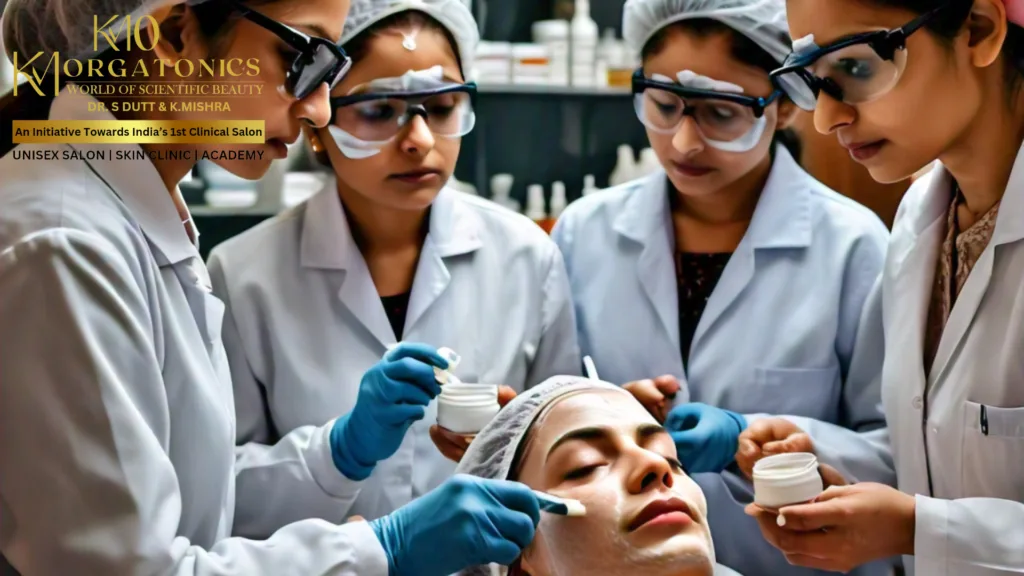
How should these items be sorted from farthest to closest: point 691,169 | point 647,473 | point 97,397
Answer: point 691,169 < point 647,473 < point 97,397

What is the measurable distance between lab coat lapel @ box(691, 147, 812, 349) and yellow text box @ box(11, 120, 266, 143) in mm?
1005

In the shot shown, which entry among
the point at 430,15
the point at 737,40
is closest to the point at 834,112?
the point at 737,40

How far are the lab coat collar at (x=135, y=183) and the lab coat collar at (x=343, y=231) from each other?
0.56m

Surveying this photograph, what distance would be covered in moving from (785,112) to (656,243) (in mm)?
381

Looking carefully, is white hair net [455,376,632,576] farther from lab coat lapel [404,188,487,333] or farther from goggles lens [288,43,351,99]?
goggles lens [288,43,351,99]

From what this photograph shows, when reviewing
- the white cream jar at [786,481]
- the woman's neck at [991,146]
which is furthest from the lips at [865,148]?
the white cream jar at [786,481]

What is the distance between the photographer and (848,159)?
2.66 meters

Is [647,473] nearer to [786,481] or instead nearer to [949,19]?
[786,481]

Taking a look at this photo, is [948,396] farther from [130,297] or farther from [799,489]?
[130,297]

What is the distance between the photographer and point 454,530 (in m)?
1.34

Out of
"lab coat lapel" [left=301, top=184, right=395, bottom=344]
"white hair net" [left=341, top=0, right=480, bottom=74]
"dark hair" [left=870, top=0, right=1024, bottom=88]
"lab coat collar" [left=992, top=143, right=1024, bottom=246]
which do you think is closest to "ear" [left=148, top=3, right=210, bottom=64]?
"white hair net" [left=341, top=0, right=480, bottom=74]

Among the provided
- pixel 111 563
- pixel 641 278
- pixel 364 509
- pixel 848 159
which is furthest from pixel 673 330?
pixel 111 563

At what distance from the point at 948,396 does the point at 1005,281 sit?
0.68 ft

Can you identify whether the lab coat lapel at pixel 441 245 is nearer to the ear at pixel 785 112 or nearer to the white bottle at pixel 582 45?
the ear at pixel 785 112
